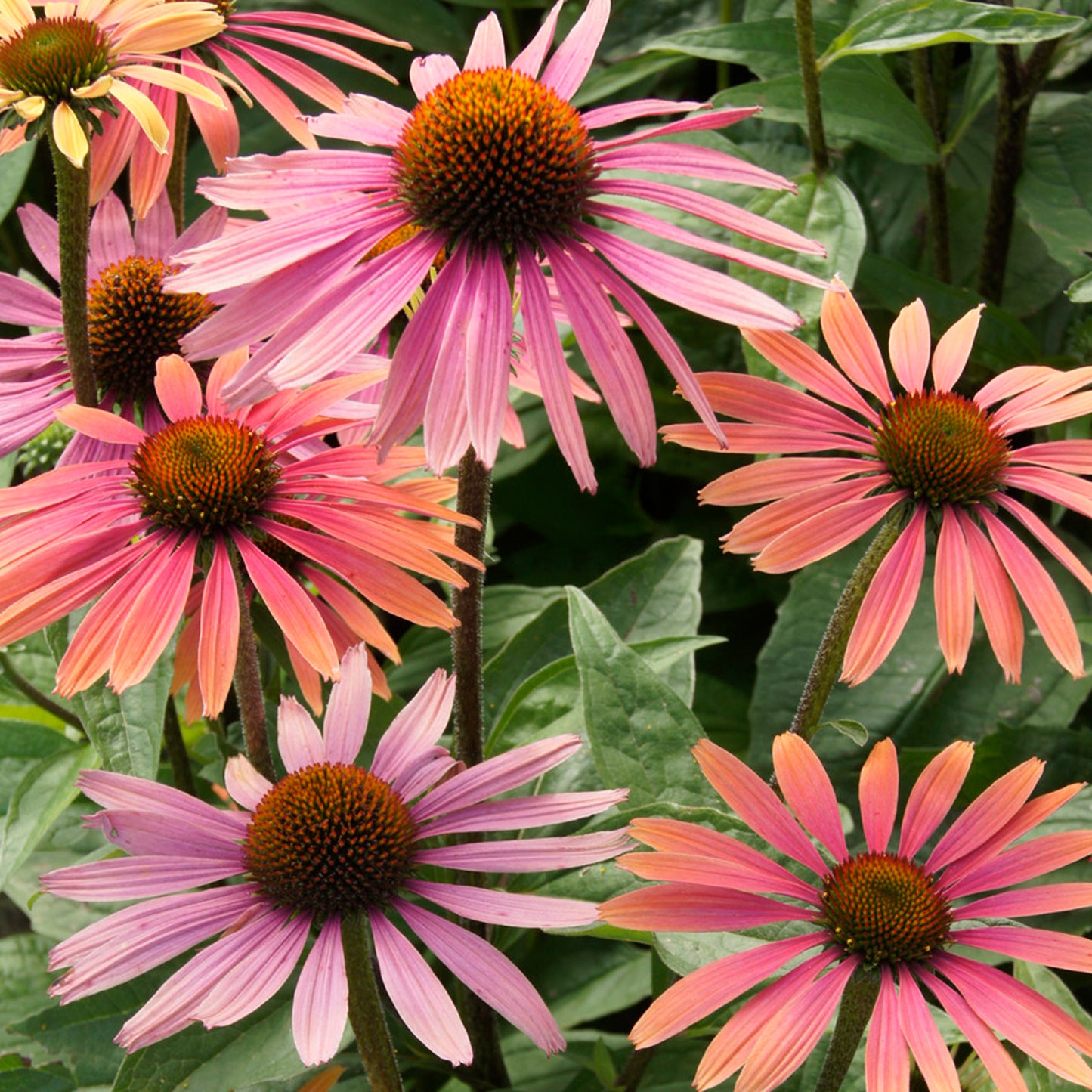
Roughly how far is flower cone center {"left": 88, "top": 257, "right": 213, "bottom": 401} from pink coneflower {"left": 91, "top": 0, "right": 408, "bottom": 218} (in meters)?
0.05

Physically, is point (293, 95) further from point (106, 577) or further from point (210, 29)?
point (106, 577)

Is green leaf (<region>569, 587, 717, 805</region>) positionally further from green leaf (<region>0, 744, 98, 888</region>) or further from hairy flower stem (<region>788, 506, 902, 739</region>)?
green leaf (<region>0, 744, 98, 888</region>)

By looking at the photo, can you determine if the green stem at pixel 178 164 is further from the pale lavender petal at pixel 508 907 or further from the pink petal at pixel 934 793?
the pink petal at pixel 934 793

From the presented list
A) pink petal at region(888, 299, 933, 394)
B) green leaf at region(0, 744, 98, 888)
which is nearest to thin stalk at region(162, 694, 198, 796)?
green leaf at region(0, 744, 98, 888)

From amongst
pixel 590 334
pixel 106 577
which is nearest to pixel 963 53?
pixel 590 334

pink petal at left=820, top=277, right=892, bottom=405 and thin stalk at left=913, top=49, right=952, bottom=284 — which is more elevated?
thin stalk at left=913, top=49, right=952, bottom=284

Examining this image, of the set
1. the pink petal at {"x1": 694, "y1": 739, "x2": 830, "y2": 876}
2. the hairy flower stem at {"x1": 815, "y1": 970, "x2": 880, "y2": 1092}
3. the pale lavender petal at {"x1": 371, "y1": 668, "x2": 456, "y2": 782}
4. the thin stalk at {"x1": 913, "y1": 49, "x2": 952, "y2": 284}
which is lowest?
the hairy flower stem at {"x1": 815, "y1": 970, "x2": 880, "y2": 1092}

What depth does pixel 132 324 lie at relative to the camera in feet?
2.73

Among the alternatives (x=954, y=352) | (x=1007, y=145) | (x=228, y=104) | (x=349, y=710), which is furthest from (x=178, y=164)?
(x=1007, y=145)

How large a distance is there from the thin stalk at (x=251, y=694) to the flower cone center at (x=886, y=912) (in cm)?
31

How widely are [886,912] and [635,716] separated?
19 centimetres

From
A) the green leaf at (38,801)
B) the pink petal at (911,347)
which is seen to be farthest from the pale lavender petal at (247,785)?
the pink petal at (911,347)

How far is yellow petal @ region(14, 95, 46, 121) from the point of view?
25.8 inches

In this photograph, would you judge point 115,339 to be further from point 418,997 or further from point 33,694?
point 418,997
